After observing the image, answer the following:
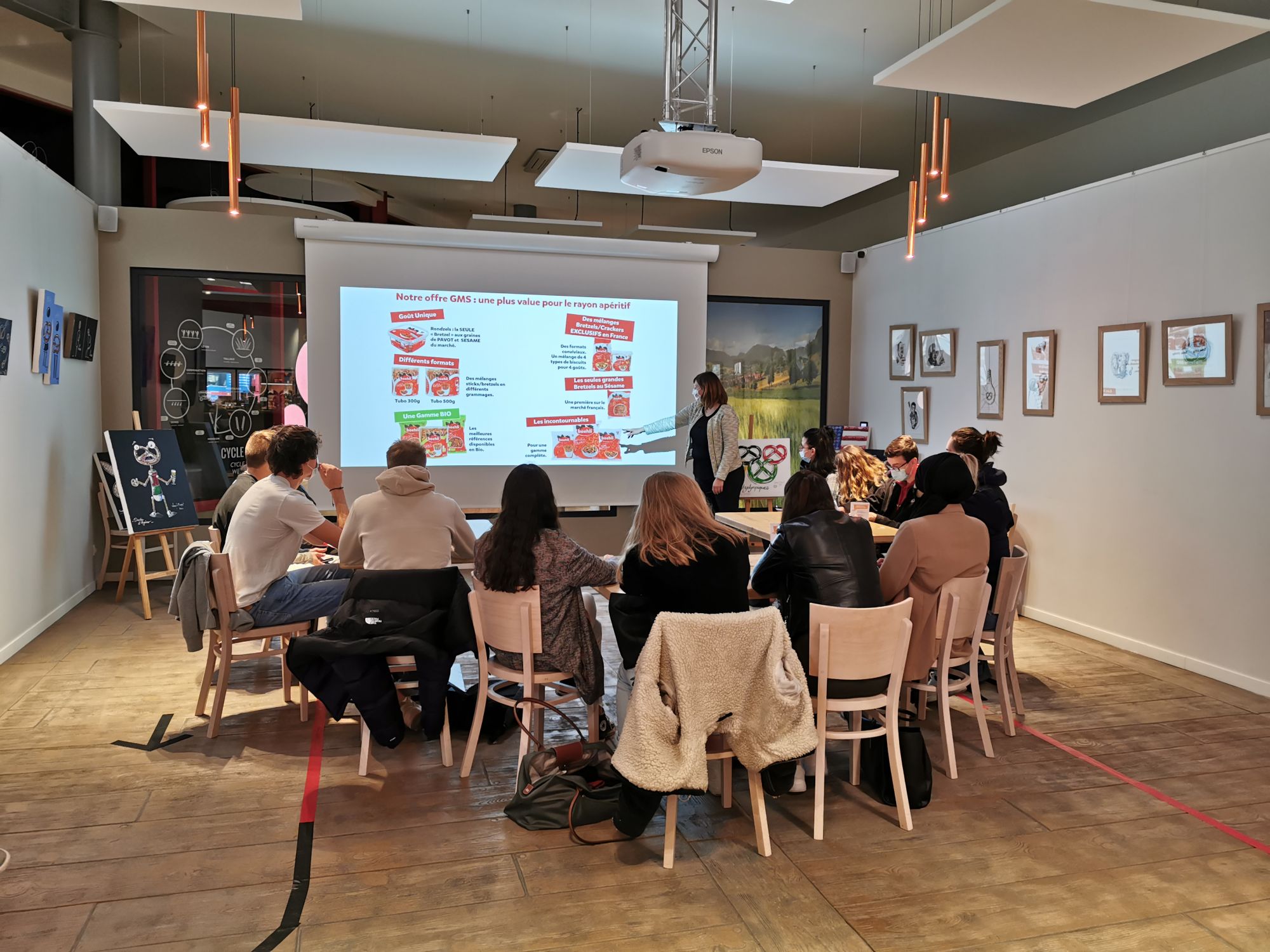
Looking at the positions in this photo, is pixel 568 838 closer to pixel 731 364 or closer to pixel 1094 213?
pixel 1094 213

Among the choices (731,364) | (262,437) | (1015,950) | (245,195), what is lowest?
(1015,950)

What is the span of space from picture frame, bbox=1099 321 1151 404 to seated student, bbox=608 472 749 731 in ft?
11.2

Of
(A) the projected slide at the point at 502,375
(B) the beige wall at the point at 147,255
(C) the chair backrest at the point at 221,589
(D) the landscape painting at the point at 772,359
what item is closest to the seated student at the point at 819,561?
(C) the chair backrest at the point at 221,589

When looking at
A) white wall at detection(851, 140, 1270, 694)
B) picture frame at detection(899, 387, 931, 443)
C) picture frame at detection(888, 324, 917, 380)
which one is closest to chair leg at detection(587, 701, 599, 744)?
white wall at detection(851, 140, 1270, 694)

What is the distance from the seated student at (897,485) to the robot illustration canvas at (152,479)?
15.5 feet

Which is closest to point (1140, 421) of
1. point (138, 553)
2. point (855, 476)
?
point (855, 476)

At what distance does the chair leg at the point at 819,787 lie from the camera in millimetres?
3057

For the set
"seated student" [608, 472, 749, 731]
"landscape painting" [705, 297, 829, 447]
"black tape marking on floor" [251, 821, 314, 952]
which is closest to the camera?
"black tape marking on floor" [251, 821, 314, 952]

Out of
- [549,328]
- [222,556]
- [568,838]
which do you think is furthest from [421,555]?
[549,328]

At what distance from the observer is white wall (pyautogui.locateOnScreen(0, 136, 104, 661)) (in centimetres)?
493

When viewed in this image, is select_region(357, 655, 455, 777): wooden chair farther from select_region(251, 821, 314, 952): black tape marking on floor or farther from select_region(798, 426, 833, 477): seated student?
select_region(798, 426, 833, 477): seated student

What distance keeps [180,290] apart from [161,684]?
3.57m

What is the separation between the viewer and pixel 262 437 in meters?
4.53

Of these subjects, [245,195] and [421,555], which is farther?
[245,195]
